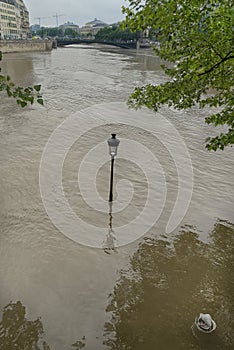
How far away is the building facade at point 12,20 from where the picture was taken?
347 feet

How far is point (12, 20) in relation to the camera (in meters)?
117

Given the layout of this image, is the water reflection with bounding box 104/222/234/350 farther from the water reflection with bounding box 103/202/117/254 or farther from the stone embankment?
the stone embankment

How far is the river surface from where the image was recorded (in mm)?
5793

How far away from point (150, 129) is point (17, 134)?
7.51m

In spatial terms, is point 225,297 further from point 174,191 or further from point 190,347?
point 174,191

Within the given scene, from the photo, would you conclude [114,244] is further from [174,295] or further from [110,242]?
[174,295]

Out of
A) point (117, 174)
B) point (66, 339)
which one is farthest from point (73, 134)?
point (66, 339)

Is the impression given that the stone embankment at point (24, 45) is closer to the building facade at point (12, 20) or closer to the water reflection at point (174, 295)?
the building facade at point (12, 20)

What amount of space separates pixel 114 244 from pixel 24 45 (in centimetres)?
8526

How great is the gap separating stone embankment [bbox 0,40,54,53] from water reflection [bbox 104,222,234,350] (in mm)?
72944

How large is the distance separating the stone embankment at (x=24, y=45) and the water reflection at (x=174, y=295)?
7294cm

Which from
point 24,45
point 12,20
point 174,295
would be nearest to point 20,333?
point 174,295

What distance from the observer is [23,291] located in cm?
651

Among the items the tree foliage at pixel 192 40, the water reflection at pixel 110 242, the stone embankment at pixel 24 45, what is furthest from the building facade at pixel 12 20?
the tree foliage at pixel 192 40
